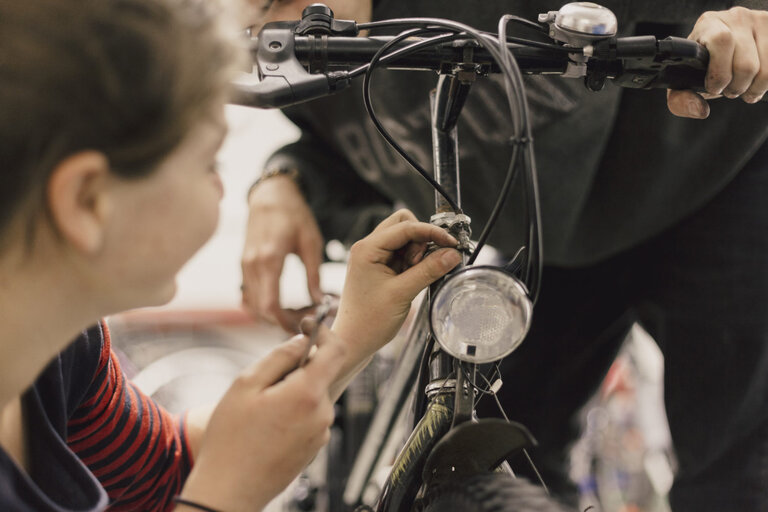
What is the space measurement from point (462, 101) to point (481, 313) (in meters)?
0.24

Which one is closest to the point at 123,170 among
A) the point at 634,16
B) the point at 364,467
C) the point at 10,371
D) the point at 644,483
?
the point at 10,371

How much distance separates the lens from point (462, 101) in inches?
26.9

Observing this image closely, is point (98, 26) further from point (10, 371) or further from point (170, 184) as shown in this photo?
point (10, 371)

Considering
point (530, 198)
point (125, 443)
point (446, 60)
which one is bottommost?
point (125, 443)

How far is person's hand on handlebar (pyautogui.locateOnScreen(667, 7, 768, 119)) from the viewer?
0.64 metres

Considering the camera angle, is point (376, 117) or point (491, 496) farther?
point (376, 117)

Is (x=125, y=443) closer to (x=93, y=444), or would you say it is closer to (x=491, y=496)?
(x=93, y=444)

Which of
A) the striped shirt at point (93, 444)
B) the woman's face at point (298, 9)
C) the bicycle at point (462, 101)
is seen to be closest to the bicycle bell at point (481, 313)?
the bicycle at point (462, 101)

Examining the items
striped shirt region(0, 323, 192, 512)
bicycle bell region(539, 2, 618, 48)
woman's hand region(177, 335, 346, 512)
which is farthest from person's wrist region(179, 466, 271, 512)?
bicycle bell region(539, 2, 618, 48)

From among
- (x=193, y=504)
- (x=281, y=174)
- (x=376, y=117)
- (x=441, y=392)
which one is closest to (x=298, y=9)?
(x=281, y=174)

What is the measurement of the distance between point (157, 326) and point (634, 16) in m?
2.43

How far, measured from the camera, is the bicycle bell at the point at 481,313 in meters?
0.53

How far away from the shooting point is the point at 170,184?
50cm

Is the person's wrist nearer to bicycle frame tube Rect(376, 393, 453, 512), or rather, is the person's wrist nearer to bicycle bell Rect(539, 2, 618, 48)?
bicycle frame tube Rect(376, 393, 453, 512)
